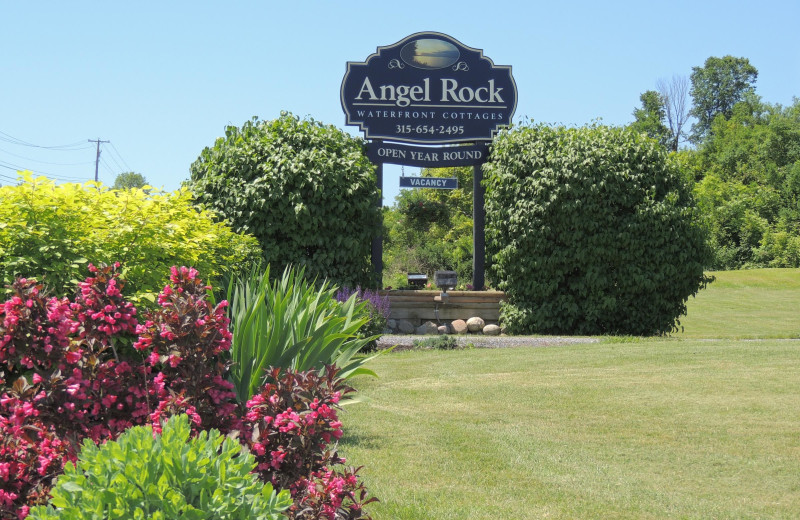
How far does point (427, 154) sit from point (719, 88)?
56.1 meters

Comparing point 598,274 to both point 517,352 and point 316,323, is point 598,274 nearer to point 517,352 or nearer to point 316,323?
point 517,352

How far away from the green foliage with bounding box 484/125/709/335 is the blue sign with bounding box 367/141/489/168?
1297 mm

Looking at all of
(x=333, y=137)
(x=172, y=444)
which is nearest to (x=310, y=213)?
(x=333, y=137)

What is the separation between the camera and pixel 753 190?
1780 inches

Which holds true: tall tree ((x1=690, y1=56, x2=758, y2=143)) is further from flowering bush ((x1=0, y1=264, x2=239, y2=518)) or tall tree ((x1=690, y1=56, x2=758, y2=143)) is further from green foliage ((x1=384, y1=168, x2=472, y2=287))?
flowering bush ((x1=0, y1=264, x2=239, y2=518))

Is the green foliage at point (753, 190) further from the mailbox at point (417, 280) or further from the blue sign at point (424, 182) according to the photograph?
the blue sign at point (424, 182)

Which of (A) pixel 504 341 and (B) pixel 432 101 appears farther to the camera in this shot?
(B) pixel 432 101

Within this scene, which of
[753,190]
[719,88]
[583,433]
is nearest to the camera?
[583,433]

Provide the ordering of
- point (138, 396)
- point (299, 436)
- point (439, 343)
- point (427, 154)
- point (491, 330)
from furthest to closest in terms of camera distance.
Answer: point (427, 154)
point (491, 330)
point (439, 343)
point (138, 396)
point (299, 436)

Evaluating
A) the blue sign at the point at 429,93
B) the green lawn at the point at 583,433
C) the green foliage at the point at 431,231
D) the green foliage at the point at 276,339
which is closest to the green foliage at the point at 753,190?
the green foliage at the point at 431,231

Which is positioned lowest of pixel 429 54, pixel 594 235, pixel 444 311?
pixel 444 311

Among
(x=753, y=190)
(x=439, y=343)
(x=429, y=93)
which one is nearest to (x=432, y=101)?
(x=429, y=93)

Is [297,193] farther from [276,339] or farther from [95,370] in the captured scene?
[95,370]

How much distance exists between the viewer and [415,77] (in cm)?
1650
